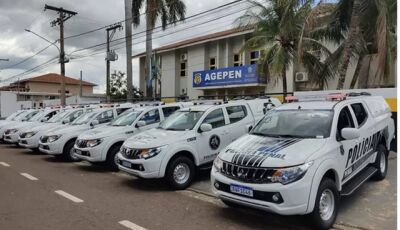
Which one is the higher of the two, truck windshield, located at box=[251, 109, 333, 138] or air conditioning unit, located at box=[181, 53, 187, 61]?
air conditioning unit, located at box=[181, 53, 187, 61]

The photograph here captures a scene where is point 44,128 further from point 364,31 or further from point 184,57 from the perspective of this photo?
point 184,57

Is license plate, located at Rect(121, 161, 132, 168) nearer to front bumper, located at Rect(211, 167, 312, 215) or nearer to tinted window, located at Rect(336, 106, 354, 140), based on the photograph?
front bumper, located at Rect(211, 167, 312, 215)

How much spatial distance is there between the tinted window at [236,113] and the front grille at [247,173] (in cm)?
361

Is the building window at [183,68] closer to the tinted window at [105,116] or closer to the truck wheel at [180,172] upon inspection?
the tinted window at [105,116]

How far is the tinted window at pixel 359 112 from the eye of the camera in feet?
24.1

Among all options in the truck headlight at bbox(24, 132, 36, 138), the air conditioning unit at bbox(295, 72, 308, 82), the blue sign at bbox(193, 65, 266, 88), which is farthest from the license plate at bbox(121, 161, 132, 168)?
the air conditioning unit at bbox(295, 72, 308, 82)

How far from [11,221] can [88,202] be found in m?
1.51

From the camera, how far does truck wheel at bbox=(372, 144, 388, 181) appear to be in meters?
8.08

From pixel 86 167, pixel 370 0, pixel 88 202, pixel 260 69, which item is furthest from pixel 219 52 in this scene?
pixel 88 202

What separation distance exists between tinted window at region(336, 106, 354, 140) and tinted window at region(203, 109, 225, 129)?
3.13m

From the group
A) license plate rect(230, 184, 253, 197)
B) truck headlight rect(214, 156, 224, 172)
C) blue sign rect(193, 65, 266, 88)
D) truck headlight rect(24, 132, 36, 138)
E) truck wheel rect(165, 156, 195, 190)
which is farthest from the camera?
blue sign rect(193, 65, 266, 88)

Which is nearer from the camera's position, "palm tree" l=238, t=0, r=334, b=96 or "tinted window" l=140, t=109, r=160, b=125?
"tinted window" l=140, t=109, r=160, b=125

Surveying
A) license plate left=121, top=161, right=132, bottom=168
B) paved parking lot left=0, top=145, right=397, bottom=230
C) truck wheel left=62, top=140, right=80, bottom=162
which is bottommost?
paved parking lot left=0, top=145, right=397, bottom=230

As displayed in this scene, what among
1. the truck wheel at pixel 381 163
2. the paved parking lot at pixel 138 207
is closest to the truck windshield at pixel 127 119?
the paved parking lot at pixel 138 207
